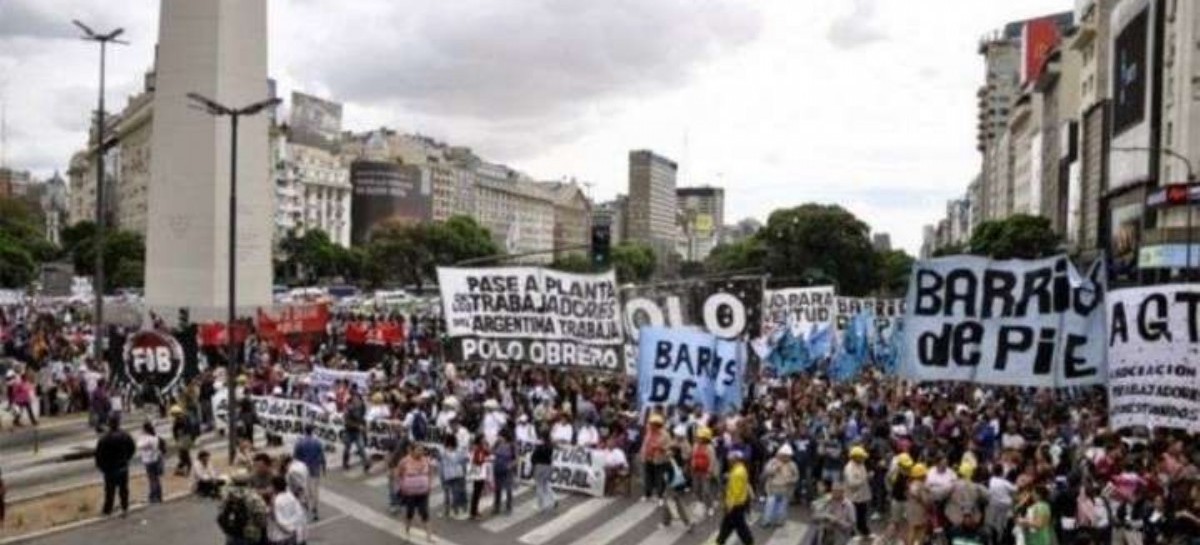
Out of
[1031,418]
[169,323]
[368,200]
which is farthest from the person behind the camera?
[368,200]

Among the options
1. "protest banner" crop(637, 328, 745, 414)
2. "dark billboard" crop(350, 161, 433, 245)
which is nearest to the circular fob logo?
"protest banner" crop(637, 328, 745, 414)

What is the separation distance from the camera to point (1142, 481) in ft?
56.0

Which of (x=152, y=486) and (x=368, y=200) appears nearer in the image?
(x=152, y=486)

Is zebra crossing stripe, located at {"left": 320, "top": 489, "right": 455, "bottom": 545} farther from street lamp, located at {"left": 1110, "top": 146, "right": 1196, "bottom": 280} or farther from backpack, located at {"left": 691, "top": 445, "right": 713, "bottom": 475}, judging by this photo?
street lamp, located at {"left": 1110, "top": 146, "right": 1196, "bottom": 280}

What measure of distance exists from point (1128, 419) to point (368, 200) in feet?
611

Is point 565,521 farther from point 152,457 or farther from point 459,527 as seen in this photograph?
point 152,457

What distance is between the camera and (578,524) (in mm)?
20469

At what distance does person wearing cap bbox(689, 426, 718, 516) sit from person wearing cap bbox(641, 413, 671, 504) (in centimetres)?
42

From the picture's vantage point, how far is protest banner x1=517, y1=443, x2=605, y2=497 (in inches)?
901

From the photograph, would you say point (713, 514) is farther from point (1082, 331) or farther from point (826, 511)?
point (1082, 331)

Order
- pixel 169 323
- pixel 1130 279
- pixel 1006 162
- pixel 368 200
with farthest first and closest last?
pixel 368 200 < pixel 1006 162 < pixel 1130 279 < pixel 169 323

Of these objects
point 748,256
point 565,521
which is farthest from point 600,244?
point 748,256

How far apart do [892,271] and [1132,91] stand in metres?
54.6

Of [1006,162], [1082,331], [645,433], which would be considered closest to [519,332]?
[645,433]
